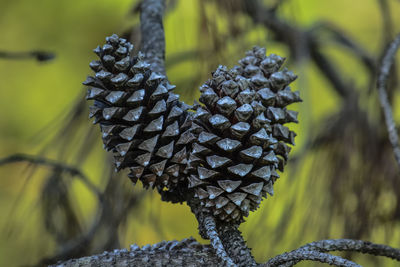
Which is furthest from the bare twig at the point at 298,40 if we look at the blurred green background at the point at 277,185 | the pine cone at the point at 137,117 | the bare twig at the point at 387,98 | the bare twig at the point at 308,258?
the bare twig at the point at 308,258

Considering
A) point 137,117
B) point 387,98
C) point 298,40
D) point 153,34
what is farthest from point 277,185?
point 137,117

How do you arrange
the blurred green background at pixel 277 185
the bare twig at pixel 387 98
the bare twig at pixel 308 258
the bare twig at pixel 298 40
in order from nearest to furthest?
the bare twig at pixel 308 258, the bare twig at pixel 387 98, the blurred green background at pixel 277 185, the bare twig at pixel 298 40

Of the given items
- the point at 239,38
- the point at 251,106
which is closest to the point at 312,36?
the point at 239,38

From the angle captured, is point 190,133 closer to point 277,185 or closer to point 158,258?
point 158,258

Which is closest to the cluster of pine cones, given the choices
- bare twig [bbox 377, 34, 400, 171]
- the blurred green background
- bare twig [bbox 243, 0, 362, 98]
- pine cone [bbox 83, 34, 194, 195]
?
pine cone [bbox 83, 34, 194, 195]

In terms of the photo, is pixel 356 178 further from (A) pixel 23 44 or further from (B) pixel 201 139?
(A) pixel 23 44

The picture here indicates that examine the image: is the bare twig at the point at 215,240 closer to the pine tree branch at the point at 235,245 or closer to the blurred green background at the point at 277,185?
the pine tree branch at the point at 235,245
